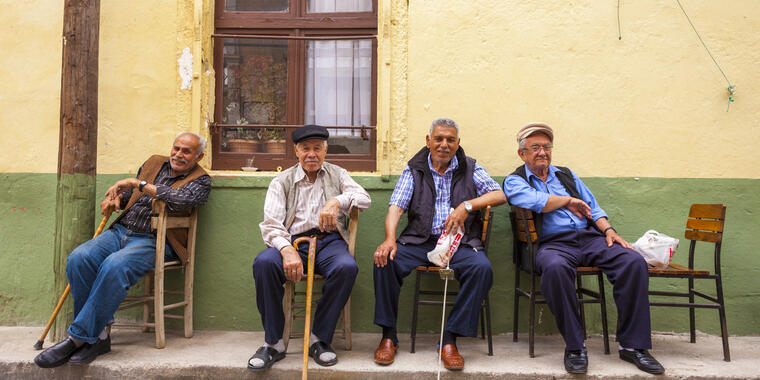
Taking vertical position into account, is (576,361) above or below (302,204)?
below

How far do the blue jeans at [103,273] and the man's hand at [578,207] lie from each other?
2.70 meters

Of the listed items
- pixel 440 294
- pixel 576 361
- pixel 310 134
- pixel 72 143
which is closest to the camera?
pixel 576 361

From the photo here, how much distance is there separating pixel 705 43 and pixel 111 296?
437 cm

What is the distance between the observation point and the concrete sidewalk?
2.79 m

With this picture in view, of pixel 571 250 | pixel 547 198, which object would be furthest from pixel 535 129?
pixel 571 250

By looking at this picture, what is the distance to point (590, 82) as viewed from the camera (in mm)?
3633

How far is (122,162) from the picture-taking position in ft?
12.2

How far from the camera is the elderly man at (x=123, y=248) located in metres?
2.84

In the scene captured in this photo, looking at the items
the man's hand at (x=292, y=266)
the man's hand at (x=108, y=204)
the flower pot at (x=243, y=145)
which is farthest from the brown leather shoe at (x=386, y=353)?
the man's hand at (x=108, y=204)

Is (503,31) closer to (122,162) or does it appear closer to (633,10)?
(633,10)

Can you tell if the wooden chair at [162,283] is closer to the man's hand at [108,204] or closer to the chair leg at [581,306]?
the man's hand at [108,204]

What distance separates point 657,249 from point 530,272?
78 centimetres

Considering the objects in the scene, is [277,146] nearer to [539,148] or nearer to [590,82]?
[539,148]

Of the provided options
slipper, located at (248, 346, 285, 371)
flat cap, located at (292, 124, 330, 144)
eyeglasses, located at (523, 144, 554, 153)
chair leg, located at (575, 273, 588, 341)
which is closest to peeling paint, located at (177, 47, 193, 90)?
flat cap, located at (292, 124, 330, 144)
